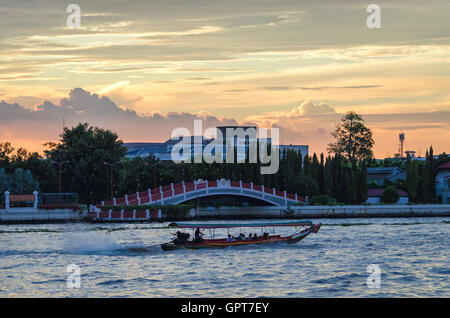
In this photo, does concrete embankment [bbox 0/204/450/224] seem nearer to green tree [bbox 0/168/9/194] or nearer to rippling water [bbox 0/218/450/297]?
green tree [bbox 0/168/9/194]

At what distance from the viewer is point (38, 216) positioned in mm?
85312

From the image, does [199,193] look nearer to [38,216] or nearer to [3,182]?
[38,216]

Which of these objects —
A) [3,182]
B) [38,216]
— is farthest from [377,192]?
[3,182]

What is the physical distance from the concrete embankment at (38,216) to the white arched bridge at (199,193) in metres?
4.62

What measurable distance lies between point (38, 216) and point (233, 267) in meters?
51.7

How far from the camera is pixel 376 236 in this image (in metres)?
58.5

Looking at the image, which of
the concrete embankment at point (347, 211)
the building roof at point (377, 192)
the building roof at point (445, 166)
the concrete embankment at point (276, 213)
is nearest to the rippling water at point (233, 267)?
the concrete embankment at point (276, 213)

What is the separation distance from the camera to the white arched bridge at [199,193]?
87.9m

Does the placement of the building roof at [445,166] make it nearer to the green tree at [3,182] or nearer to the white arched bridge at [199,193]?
the white arched bridge at [199,193]

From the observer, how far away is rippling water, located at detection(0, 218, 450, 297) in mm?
31234

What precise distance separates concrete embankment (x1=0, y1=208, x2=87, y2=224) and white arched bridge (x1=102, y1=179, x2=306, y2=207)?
4.62 m

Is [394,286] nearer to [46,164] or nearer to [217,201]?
[217,201]

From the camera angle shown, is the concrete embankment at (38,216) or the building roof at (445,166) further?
the building roof at (445,166)
